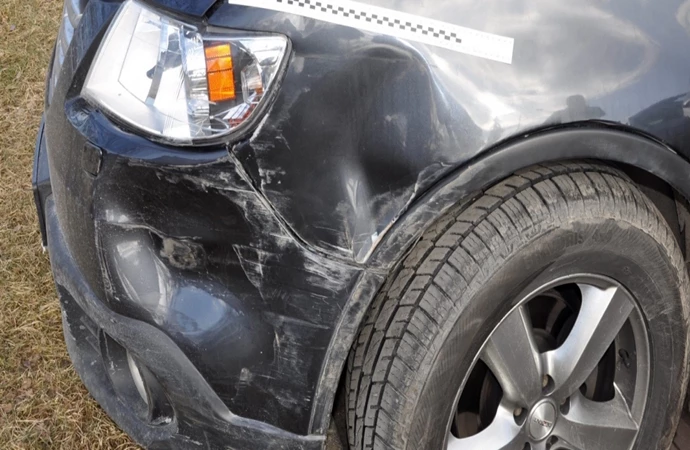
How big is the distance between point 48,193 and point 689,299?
1822 mm

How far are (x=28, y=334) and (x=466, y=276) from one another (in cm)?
194

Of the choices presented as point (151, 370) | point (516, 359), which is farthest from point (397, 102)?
point (151, 370)

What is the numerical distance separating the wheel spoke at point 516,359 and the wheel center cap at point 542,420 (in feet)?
0.16

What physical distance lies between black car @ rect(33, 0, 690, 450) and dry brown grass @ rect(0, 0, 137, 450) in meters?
0.80

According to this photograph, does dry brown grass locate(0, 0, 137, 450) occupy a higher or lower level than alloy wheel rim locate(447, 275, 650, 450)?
lower

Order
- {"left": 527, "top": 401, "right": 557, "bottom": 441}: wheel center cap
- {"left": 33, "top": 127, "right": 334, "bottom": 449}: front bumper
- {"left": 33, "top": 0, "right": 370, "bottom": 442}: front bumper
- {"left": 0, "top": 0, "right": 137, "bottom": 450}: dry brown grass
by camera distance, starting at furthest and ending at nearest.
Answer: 1. {"left": 0, "top": 0, "right": 137, "bottom": 450}: dry brown grass
2. {"left": 527, "top": 401, "right": 557, "bottom": 441}: wheel center cap
3. {"left": 33, "top": 127, "right": 334, "bottom": 449}: front bumper
4. {"left": 33, "top": 0, "right": 370, "bottom": 442}: front bumper

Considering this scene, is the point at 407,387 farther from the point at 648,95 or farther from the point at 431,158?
the point at 648,95

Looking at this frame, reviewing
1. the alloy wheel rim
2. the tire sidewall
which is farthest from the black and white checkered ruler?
the alloy wheel rim

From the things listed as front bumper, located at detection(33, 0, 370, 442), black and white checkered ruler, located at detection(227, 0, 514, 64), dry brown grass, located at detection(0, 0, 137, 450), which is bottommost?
dry brown grass, located at detection(0, 0, 137, 450)

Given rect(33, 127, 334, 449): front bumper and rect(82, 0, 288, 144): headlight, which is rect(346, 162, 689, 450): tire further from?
rect(82, 0, 288, 144): headlight

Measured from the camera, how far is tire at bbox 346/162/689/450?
166 cm

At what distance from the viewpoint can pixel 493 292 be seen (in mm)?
1687

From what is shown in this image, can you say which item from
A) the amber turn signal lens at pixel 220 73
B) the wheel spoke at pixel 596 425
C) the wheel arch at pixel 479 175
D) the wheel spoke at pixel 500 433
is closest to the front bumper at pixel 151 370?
the wheel arch at pixel 479 175

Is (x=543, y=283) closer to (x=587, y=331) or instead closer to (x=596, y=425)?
(x=587, y=331)
